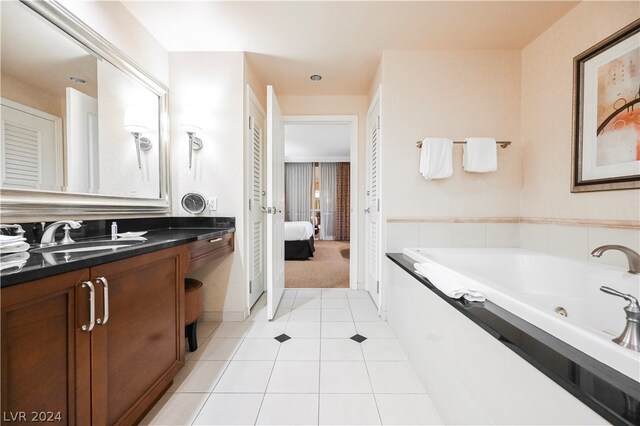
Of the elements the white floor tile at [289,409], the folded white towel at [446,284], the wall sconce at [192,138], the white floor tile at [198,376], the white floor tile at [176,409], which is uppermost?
the wall sconce at [192,138]

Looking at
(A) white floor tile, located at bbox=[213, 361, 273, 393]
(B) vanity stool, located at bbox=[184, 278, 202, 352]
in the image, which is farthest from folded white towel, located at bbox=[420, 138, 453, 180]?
(B) vanity stool, located at bbox=[184, 278, 202, 352]

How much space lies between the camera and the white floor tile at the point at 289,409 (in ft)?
3.51

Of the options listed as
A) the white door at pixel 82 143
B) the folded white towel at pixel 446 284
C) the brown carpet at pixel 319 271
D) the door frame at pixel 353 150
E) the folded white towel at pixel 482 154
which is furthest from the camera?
the brown carpet at pixel 319 271

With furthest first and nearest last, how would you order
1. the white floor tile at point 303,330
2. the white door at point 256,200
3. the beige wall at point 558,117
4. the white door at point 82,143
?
1. the white door at point 256,200
2. the white floor tile at point 303,330
3. the beige wall at point 558,117
4. the white door at point 82,143

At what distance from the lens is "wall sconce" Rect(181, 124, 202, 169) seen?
193 cm

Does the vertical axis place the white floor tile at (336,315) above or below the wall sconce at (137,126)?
below

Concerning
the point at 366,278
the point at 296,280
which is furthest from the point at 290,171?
the point at 366,278

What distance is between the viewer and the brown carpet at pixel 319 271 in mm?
3055

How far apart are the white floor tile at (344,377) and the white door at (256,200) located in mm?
1039

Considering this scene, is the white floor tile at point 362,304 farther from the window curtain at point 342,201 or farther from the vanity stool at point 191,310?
the window curtain at point 342,201

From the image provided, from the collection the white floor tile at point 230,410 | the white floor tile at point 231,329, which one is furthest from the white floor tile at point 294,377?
the white floor tile at point 231,329

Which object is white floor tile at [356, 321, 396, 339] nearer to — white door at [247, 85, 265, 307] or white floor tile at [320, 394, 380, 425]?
white floor tile at [320, 394, 380, 425]

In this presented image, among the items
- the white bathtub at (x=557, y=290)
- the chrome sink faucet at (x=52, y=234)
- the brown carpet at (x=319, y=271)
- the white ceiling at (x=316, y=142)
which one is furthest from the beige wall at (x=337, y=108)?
the chrome sink faucet at (x=52, y=234)

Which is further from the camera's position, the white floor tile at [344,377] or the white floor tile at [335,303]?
the white floor tile at [335,303]
